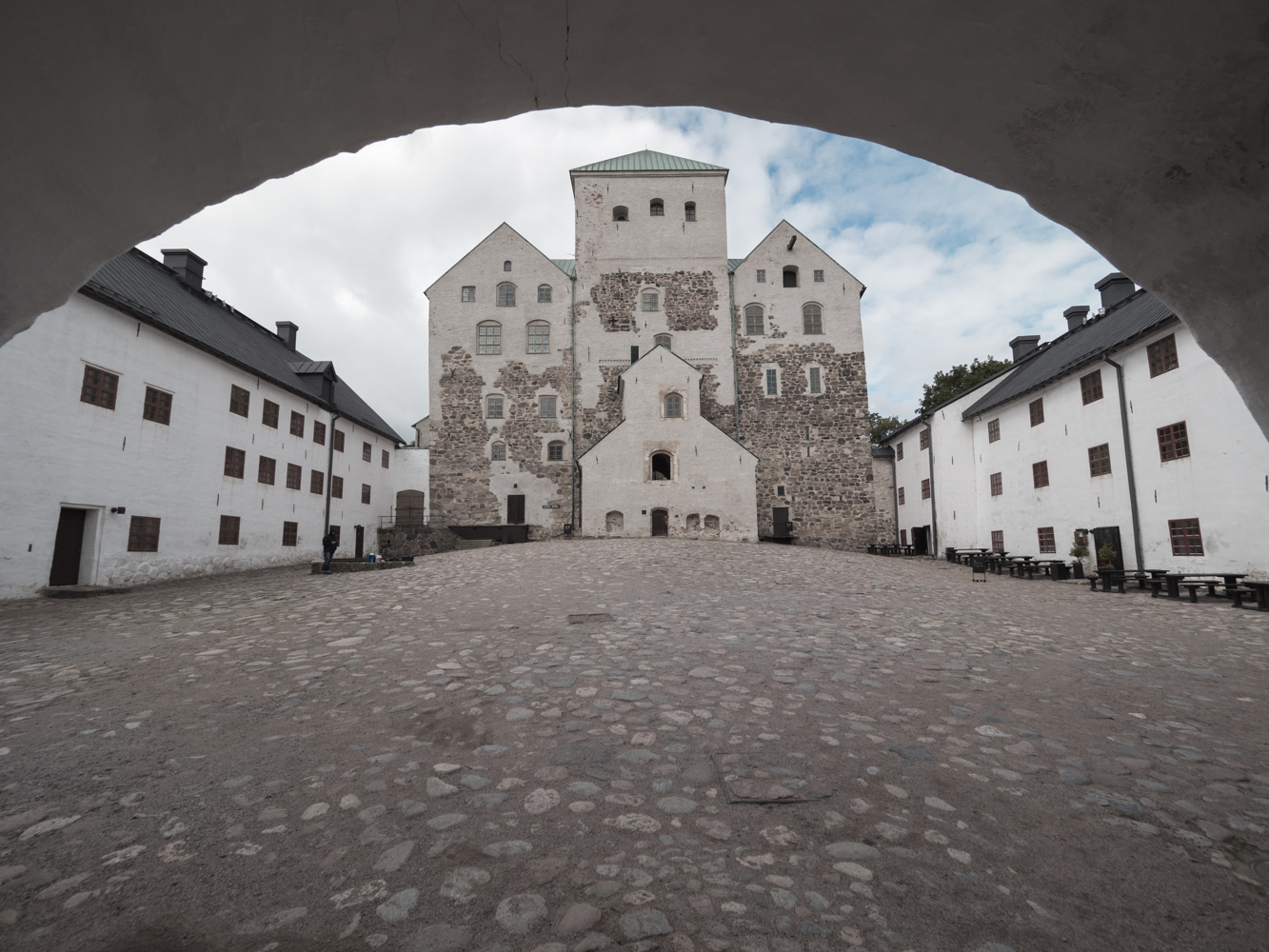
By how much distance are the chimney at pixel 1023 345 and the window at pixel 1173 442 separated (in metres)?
13.4

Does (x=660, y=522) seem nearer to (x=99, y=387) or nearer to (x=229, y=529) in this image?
(x=229, y=529)

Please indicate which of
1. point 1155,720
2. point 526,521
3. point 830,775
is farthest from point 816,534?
point 830,775

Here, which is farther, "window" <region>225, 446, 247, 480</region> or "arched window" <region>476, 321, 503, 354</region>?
"arched window" <region>476, 321, 503, 354</region>

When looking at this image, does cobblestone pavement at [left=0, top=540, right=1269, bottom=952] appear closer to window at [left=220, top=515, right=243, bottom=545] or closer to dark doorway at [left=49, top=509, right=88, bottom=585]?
dark doorway at [left=49, top=509, right=88, bottom=585]

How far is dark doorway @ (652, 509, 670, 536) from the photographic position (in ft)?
90.5

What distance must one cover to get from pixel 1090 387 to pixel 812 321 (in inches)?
603

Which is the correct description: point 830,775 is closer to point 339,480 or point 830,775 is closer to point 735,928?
point 735,928

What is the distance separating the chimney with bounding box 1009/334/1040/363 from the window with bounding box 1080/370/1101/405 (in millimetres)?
9839

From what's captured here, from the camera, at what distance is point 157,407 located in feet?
54.6

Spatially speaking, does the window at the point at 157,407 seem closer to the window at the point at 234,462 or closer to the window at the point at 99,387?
the window at the point at 99,387

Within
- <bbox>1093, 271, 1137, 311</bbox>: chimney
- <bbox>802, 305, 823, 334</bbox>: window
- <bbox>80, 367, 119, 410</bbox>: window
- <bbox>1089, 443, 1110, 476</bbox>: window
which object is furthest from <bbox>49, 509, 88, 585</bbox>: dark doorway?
<bbox>1093, 271, 1137, 311</bbox>: chimney

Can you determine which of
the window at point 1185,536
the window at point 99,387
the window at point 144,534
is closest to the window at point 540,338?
the window at point 99,387

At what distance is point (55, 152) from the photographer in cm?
210

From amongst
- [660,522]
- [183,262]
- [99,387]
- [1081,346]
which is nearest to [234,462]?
[99,387]
